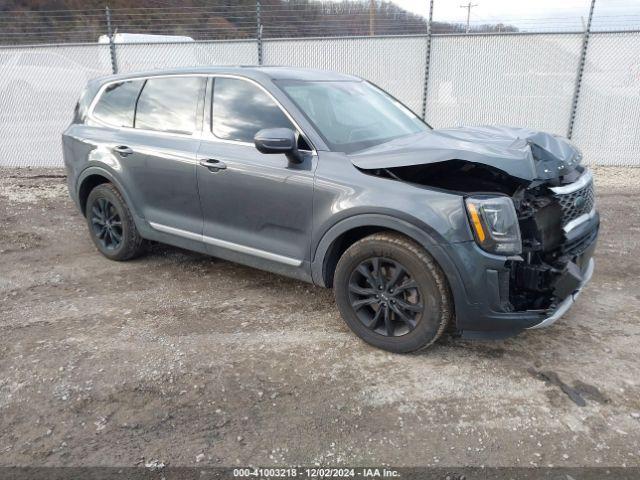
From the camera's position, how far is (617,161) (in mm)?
9500

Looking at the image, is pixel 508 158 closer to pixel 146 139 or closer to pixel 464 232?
pixel 464 232

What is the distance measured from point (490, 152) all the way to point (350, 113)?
1278 mm

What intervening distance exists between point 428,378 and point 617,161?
27.2 ft

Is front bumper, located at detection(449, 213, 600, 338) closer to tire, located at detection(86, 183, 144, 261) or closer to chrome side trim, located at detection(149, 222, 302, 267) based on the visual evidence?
chrome side trim, located at detection(149, 222, 302, 267)

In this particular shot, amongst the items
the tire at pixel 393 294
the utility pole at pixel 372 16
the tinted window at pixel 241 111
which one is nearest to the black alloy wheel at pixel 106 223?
the tinted window at pixel 241 111

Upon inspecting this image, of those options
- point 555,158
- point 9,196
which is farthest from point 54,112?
point 555,158

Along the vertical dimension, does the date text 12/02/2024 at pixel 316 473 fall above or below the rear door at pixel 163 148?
below

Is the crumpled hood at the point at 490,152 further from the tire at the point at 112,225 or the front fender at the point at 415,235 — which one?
the tire at the point at 112,225

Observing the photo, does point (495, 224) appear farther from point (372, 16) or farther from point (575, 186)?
point (372, 16)

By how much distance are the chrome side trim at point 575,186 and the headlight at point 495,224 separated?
1.56 feet

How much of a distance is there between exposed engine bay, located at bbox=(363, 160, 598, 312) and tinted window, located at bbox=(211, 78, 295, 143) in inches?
37.9

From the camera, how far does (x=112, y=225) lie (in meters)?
4.96

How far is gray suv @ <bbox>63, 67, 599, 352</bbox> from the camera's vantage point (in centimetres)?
300

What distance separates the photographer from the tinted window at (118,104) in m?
4.70
